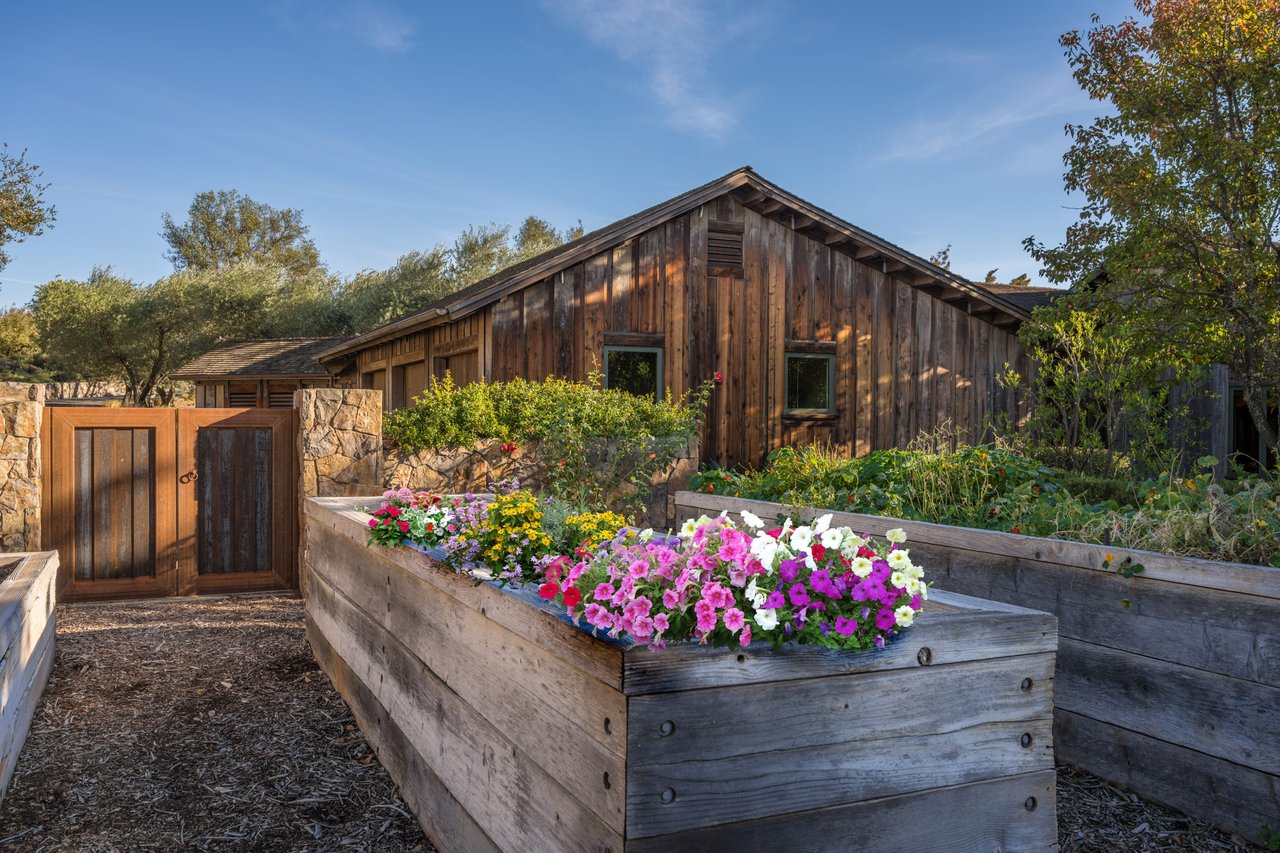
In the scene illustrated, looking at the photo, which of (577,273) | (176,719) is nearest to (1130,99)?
(577,273)

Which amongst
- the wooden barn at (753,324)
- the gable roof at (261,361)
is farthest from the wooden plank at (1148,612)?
the gable roof at (261,361)

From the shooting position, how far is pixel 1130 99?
982 cm

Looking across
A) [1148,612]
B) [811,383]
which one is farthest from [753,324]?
[1148,612]

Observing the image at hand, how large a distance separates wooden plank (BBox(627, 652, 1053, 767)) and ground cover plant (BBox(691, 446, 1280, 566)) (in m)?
1.76

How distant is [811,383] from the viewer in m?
12.1

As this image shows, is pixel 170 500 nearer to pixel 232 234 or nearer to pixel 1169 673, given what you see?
pixel 1169 673

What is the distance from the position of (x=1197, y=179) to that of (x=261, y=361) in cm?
2124

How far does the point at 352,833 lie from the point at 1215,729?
10.9 ft

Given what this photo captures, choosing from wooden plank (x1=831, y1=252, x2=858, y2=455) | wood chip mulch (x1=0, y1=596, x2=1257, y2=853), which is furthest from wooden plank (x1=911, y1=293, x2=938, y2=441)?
wood chip mulch (x1=0, y1=596, x2=1257, y2=853)

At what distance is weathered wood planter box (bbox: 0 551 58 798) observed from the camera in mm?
3508

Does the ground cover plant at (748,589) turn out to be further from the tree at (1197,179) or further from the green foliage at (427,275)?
the green foliage at (427,275)

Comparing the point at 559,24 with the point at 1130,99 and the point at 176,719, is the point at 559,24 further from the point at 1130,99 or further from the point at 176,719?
the point at 176,719

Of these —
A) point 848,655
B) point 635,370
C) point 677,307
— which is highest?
point 677,307

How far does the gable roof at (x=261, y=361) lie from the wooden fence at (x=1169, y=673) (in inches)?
758
